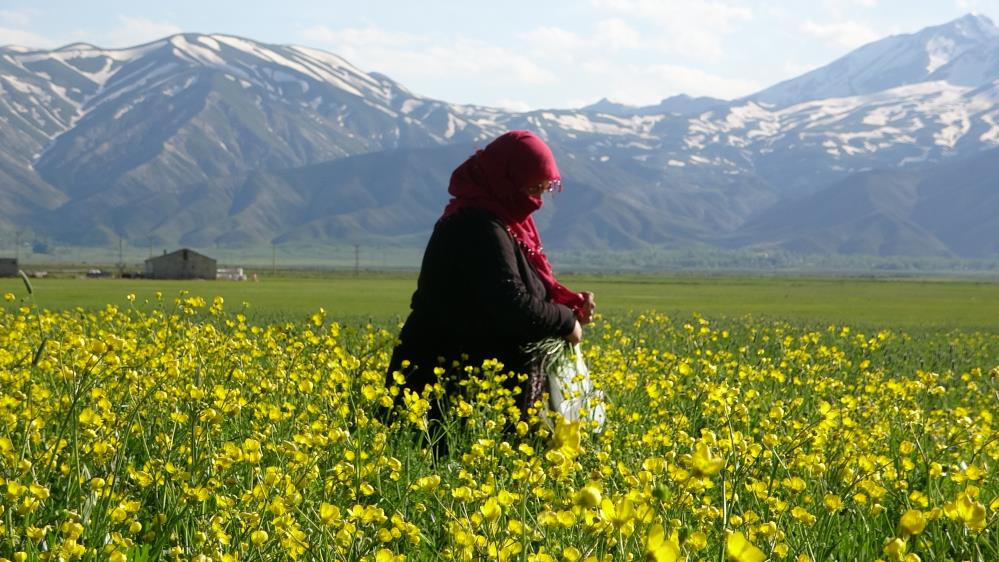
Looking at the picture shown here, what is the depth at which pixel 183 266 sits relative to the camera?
92.4m

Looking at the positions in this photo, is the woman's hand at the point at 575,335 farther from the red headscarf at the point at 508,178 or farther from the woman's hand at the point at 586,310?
the red headscarf at the point at 508,178

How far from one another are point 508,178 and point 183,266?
89.9 metres

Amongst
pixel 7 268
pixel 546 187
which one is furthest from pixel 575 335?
pixel 7 268

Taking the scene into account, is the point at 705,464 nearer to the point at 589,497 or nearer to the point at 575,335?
the point at 589,497

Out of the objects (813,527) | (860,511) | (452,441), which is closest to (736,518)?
(813,527)

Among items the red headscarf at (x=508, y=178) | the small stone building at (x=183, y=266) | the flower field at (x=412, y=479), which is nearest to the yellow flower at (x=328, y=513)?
the flower field at (x=412, y=479)

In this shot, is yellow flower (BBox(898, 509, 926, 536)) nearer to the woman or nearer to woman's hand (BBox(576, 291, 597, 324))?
the woman

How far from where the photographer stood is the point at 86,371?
3316 millimetres

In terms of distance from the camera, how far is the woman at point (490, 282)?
6430 millimetres

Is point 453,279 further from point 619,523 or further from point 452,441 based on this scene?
point 619,523

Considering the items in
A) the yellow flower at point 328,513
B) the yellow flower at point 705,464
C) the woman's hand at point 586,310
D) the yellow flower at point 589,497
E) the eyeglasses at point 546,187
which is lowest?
the yellow flower at point 328,513

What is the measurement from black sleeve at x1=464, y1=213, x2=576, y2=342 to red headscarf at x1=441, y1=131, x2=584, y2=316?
200 millimetres

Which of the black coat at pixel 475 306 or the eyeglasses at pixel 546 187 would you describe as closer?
the black coat at pixel 475 306

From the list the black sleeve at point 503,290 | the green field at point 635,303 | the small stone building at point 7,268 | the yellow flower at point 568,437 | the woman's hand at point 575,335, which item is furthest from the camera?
the small stone building at point 7,268
